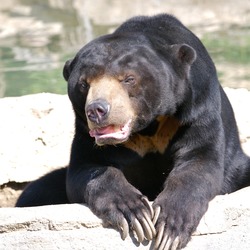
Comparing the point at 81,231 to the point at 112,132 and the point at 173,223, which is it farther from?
the point at 112,132

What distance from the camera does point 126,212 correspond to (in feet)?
15.4

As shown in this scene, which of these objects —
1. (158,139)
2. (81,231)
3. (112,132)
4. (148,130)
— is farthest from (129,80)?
(81,231)

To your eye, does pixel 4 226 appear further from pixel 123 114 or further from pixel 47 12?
pixel 47 12

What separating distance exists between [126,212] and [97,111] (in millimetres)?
579

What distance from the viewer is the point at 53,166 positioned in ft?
24.0

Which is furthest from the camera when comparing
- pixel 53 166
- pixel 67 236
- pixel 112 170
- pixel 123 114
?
pixel 53 166

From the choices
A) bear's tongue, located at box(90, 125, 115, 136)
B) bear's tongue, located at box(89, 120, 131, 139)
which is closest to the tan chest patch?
bear's tongue, located at box(89, 120, 131, 139)

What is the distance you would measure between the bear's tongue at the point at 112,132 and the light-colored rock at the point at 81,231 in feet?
1.55

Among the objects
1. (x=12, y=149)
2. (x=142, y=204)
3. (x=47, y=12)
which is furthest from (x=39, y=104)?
(x=47, y=12)

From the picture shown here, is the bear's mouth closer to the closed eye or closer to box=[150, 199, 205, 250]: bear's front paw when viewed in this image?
the closed eye

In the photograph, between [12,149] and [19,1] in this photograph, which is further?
[19,1]

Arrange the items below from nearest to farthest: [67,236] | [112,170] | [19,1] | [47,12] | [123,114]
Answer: [67,236] → [123,114] → [112,170] → [47,12] → [19,1]

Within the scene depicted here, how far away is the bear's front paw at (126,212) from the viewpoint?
4570 millimetres

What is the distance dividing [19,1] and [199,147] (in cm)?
1495
